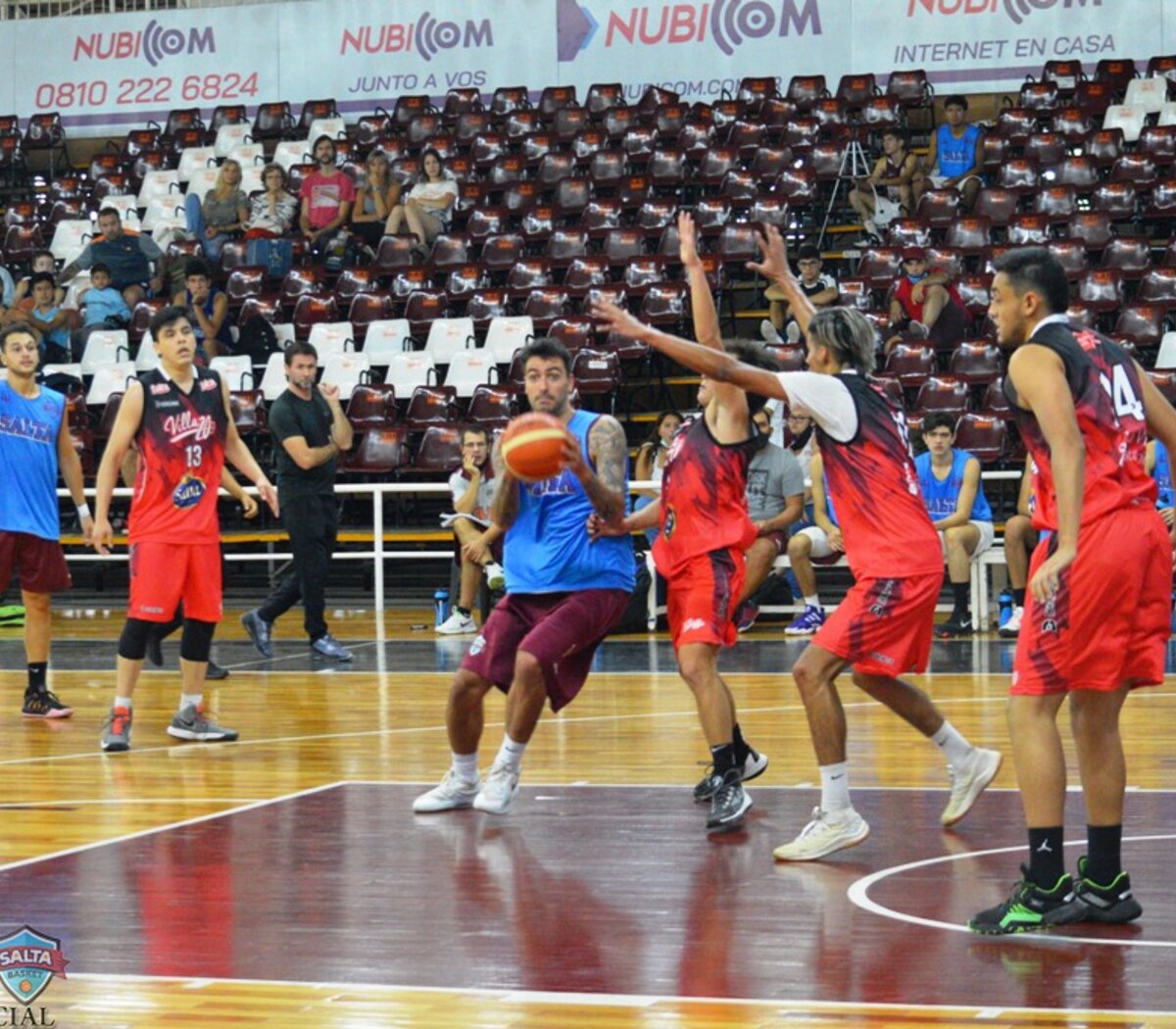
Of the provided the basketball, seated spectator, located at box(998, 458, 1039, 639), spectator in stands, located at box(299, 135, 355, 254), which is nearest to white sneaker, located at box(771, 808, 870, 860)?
the basketball

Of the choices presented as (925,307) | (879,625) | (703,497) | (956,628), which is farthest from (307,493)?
(879,625)

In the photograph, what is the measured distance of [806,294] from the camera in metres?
17.4

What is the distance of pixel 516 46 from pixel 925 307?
7.63 metres

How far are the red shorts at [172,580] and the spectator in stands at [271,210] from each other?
11474 mm

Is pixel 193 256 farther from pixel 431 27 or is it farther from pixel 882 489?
pixel 882 489

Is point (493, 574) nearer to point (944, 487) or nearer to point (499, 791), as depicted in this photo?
point (944, 487)

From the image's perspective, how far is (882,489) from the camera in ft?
21.7

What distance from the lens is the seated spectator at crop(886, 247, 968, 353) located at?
16.7m

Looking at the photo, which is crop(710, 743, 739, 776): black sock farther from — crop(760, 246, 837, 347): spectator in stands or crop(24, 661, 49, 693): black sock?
crop(760, 246, 837, 347): spectator in stands

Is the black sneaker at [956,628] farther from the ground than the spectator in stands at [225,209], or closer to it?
closer to it

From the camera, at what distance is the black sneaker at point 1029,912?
17.6ft

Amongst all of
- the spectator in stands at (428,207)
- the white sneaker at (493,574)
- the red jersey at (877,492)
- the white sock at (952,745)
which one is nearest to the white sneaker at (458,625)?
the white sneaker at (493,574)

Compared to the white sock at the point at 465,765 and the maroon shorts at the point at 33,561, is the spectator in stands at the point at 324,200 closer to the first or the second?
the maroon shorts at the point at 33,561

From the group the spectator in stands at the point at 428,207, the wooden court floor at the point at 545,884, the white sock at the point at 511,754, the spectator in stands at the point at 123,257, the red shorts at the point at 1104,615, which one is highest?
the spectator in stands at the point at 428,207
